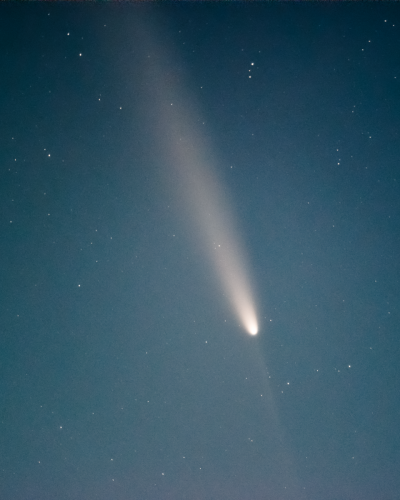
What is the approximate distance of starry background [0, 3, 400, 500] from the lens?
1.22 metres

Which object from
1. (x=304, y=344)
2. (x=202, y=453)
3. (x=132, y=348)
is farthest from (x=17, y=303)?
(x=304, y=344)

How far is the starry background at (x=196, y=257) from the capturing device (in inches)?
48.0

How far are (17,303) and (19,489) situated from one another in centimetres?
61

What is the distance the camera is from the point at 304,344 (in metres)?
1.23

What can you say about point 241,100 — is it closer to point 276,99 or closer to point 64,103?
point 276,99

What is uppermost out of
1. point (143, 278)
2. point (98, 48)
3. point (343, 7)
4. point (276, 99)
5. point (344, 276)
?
point (98, 48)

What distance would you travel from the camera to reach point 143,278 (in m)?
1.26

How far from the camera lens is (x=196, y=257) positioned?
1.26m

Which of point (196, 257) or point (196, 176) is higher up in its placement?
point (196, 176)

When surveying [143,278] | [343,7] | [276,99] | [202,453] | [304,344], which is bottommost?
[202,453]

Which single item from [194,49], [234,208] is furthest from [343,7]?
Result: [234,208]

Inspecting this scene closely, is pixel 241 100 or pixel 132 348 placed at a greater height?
pixel 241 100

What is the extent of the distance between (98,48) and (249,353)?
1.10 m

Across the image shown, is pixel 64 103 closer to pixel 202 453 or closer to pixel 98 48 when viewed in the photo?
pixel 98 48
